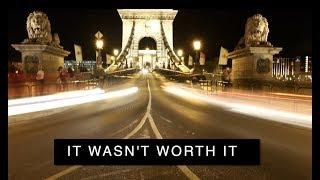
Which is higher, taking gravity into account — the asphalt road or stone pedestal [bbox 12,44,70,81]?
stone pedestal [bbox 12,44,70,81]

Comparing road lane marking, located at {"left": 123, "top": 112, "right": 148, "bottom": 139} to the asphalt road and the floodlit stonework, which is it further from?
the floodlit stonework

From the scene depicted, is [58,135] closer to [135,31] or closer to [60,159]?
[60,159]

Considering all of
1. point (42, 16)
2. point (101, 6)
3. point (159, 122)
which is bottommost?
point (159, 122)

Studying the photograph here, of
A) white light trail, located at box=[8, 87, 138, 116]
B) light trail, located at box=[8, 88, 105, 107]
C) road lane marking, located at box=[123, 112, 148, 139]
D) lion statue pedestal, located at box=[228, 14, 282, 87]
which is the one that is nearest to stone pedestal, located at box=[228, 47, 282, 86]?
lion statue pedestal, located at box=[228, 14, 282, 87]

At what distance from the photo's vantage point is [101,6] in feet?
24.0

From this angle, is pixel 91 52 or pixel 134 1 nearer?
pixel 134 1

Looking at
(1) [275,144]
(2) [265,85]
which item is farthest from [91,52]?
(1) [275,144]

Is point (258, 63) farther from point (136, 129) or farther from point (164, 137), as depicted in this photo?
point (164, 137)

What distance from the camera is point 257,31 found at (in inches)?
1097

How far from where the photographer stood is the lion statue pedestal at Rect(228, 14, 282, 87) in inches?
1051

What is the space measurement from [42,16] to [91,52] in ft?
164

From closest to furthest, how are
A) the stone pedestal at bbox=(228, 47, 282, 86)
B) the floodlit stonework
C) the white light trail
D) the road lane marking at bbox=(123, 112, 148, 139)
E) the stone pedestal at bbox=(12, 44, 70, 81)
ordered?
the road lane marking at bbox=(123, 112, 148, 139) → the white light trail → the stone pedestal at bbox=(228, 47, 282, 86) → the stone pedestal at bbox=(12, 44, 70, 81) → the floodlit stonework

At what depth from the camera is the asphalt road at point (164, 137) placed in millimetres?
8445

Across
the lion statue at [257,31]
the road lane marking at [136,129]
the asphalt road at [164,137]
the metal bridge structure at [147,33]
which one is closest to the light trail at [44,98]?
the asphalt road at [164,137]
